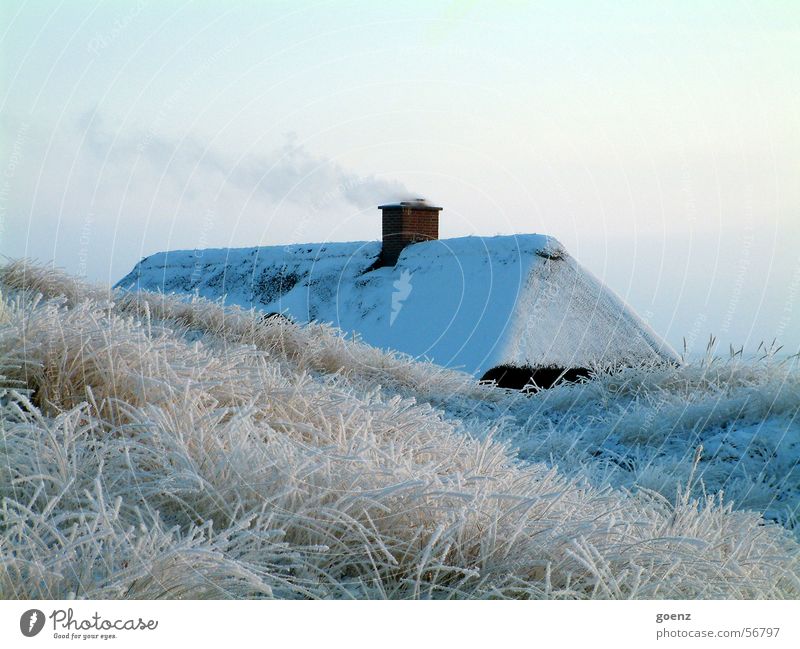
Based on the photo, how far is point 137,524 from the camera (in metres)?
2.45

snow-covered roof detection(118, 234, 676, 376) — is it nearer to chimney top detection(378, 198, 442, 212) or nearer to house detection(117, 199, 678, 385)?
house detection(117, 199, 678, 385)

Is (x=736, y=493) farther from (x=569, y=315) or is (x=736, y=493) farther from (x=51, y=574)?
(x=569, y=315)

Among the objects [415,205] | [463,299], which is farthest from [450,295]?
[415,205]

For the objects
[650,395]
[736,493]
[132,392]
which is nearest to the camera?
[132,392]

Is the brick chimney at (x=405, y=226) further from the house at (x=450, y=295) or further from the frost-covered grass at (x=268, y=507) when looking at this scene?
the frost-covered grass at (x=268, y=507)

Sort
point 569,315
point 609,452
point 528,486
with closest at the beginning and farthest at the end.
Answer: point 528,486, point 609,452, point 569,315

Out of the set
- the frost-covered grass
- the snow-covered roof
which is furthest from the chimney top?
the frost-covered grass

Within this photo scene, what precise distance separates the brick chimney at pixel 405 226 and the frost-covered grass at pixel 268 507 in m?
11.2

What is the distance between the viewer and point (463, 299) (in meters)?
12.5

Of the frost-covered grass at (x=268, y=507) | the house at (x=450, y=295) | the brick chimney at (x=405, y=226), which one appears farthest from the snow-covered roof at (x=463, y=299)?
the frost-covered grass at (x=268, y=507)

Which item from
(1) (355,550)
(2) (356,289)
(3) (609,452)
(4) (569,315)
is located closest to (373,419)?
(1) (355,550)

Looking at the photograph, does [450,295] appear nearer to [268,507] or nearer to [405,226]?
[405,226]

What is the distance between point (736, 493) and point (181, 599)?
3785 mm

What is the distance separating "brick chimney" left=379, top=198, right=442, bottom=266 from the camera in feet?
50.0
